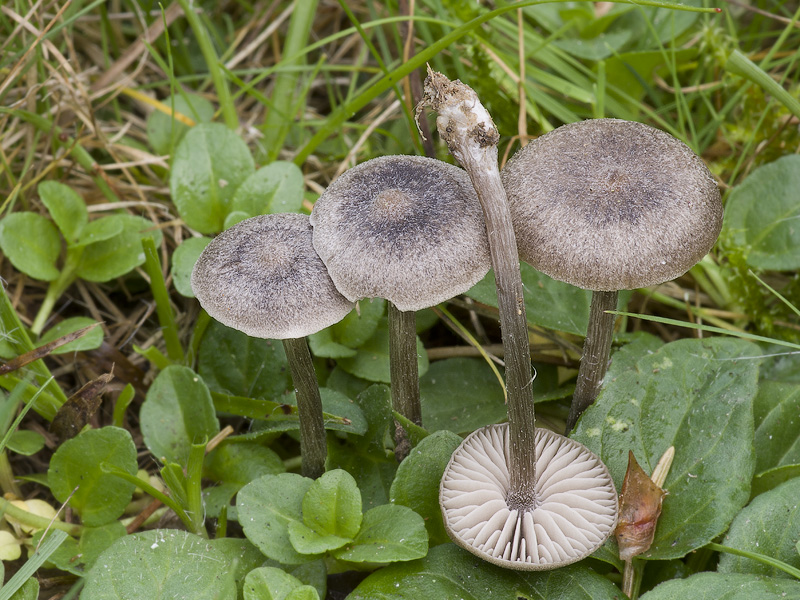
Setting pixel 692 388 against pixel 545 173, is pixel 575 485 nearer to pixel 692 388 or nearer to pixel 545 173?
pixel 692 388

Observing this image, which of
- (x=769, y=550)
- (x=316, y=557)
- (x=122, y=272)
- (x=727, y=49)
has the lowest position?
(x=769, y=550)

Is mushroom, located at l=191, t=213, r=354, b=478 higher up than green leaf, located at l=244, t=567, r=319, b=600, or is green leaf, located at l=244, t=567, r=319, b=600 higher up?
mushroom, located at l=191, t=213, r=354, b=478

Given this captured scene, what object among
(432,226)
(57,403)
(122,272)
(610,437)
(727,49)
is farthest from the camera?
(727,49)

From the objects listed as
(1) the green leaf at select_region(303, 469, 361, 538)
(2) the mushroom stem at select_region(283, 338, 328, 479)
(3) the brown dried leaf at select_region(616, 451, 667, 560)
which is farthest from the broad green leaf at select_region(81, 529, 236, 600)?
(3) the brown dried leaf at select_region(616, 451, 667, 560)

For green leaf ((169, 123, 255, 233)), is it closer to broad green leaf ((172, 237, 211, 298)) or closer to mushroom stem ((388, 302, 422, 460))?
broad green leaf ((172, 237, 211, 298))

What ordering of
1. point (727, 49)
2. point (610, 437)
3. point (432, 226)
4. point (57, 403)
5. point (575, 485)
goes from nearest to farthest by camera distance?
point (432, 226)
point (575, 485)
point (610, 437)
point (57, 403)
point (727, 49)

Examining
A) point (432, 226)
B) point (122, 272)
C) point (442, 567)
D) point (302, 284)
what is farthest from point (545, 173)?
point (122, 272)

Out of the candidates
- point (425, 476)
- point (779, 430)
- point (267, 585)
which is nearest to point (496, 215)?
point (425, 476)

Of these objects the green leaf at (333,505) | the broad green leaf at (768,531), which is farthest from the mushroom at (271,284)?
the broad green leaf at (768,531)
